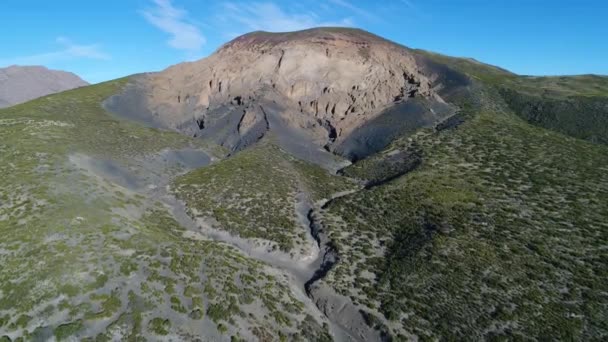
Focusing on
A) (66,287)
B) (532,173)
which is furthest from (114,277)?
(532,173)

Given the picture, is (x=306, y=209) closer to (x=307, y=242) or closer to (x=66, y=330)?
(x=307, y=242)

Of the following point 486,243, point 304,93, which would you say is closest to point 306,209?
point 486,243

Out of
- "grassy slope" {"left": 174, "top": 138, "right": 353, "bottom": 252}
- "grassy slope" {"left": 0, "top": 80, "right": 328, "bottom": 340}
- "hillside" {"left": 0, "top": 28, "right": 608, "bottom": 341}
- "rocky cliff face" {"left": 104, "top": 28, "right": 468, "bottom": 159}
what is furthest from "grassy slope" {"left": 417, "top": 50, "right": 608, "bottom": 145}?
"grassy slope" {"left": 0, "top": 80, "right": 328, "bottom": 340}

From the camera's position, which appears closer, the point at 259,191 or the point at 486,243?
the point at 486,243

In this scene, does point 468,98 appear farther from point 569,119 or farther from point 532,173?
point 532,173

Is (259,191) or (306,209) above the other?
(259,191)

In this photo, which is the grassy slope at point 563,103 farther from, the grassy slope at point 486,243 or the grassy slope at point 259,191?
the grassy slope at point 259,191
